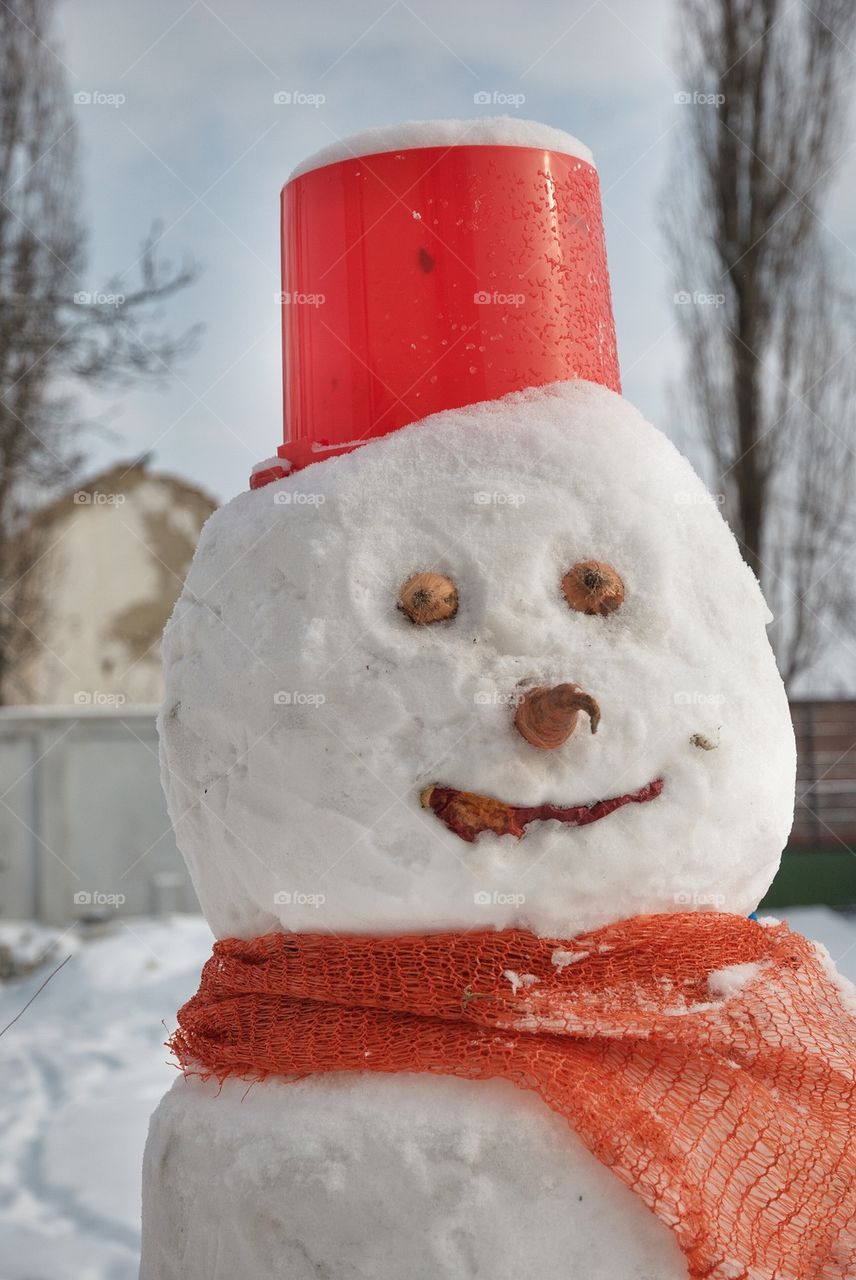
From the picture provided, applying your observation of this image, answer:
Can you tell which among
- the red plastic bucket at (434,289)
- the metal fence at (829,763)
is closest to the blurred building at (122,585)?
the metal fence at (829,763)

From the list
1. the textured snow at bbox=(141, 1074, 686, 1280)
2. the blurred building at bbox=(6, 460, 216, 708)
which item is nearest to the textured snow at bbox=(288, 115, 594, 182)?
the textured snow at bbox=(141, 1074, 686, 1280)

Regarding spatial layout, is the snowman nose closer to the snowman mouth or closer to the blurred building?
the snowman mouth

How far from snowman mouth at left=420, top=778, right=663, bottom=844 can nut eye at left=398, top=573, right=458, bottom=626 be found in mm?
248

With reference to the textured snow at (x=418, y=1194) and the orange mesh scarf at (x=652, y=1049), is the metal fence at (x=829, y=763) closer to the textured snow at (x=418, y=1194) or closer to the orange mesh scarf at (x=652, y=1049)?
the orange mesh scarf at (x=652, y=1049)

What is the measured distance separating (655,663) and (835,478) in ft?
24.5

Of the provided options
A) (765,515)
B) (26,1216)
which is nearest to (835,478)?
(765,515)

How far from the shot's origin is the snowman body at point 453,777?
171 cm

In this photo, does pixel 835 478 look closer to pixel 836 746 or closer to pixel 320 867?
pixel 836 746

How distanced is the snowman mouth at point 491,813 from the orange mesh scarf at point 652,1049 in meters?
0.16

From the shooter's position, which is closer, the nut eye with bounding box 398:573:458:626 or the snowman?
the snowman

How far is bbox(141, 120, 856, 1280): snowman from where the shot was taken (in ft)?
5.63

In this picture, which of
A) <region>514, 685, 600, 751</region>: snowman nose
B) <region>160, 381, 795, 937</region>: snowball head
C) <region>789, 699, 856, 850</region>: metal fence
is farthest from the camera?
<region>789, 699, 856, 850</region>: metal fence

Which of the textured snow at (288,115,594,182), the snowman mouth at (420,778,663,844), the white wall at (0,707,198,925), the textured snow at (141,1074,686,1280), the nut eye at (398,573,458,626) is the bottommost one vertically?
the white wall at (0,707,198,925)

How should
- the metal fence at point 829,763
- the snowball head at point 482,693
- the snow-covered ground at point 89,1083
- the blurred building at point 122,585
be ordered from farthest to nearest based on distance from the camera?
the blurred building at point 122,585, the metal fence at point 829,763, the snow-covered ground at point 89,1083, the snowball head at point 482,693
